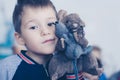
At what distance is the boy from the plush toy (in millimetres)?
33

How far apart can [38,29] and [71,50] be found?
15cm

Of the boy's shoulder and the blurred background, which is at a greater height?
the blurred background

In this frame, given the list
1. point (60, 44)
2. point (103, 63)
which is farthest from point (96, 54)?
point (60, 44)

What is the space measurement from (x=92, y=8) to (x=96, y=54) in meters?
0.20

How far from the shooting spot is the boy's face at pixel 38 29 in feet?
2.87

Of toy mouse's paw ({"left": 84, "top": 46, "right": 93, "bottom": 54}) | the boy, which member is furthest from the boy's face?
toy mouse's paw ({"left": 84, "top": 46, "right": 93, "bottom": 54})

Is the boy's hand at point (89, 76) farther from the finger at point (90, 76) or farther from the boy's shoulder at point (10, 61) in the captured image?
the boy's shoulder at point (10, 61)

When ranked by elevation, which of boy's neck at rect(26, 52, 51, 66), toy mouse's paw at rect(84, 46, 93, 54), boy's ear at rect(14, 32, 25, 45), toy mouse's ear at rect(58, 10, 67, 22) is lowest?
boy's neck at rect(26, 52, 51, 66)

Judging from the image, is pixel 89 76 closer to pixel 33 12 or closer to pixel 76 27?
pixel 76 27

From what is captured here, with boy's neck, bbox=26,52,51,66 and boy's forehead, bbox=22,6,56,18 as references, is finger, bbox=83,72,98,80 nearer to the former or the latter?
boy's neck, bbox=26,52,51,66

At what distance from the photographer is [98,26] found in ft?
3.22

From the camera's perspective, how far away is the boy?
2.87 feet

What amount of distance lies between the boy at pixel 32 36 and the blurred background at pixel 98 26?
0.16 feet

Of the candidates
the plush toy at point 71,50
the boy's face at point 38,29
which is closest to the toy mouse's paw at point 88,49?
the plush toy at point 71,50
